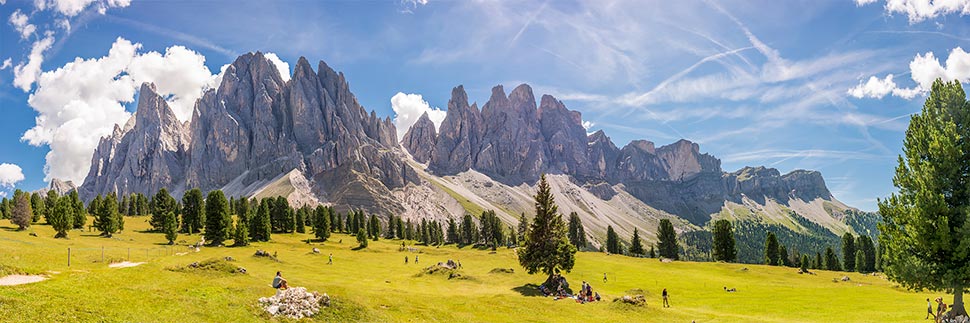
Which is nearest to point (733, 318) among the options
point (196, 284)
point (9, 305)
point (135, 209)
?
point (196, 284)

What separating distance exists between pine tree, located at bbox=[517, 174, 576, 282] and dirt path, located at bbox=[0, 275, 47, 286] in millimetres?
51018

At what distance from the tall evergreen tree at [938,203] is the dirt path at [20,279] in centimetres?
5728

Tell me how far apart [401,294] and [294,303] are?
16187 millimetres

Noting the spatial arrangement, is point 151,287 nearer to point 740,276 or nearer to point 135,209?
point 740,276

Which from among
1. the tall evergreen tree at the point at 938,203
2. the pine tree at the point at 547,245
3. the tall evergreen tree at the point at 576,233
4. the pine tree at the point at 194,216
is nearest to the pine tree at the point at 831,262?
the tall evergreen tree at the point at 576,233

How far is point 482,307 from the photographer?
44.9 metres

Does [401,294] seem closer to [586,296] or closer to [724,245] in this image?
[586,296]

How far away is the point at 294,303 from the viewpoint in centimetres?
3378

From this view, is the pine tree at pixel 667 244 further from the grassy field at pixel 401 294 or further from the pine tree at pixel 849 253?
the pine tree at pixel 849 253

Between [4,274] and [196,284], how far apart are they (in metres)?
11.2

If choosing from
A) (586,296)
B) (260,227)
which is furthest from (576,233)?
(586,296)

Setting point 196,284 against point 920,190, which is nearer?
point 920,190

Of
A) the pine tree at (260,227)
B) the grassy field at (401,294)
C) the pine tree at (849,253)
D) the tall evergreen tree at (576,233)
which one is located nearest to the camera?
the grassy field at (401,294)

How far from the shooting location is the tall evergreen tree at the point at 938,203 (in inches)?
1163
